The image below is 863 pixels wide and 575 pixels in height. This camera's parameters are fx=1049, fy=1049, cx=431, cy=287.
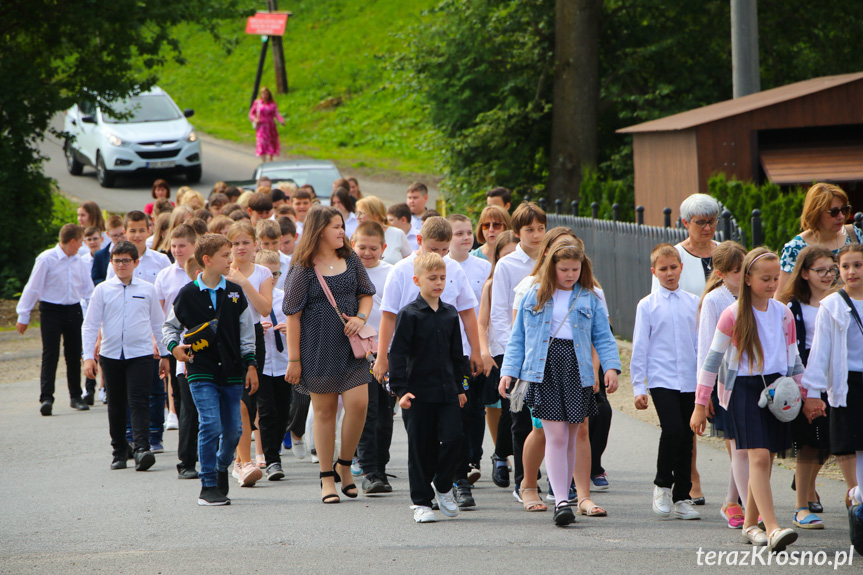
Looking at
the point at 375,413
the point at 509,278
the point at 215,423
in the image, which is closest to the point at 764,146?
the point at 509,278

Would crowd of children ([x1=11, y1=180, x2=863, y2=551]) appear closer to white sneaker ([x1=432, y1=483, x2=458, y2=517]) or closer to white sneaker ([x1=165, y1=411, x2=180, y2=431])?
white sneaker ([x1=432, y1=483, x2=458, y2=517])

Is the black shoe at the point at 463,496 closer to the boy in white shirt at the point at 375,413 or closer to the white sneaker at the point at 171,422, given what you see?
the boy in white shirt at the point at 375,413

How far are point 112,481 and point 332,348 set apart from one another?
7.33 feet

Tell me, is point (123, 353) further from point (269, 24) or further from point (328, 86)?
point (328, 86)

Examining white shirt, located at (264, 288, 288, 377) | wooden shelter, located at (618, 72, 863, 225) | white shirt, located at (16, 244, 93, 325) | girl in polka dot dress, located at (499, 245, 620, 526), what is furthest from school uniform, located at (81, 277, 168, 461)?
wooden shelter, located at (618, 72, 863, 225)

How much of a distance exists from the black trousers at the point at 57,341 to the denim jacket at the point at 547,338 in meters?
6.11

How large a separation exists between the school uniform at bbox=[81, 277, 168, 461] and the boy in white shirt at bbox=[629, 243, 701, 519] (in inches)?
152

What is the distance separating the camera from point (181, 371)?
301 inches

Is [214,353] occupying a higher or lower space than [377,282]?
lower

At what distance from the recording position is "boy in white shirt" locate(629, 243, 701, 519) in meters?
6.22

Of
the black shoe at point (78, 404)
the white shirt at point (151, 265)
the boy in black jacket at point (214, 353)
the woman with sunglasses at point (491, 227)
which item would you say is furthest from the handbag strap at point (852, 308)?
the black shoe at point (78, 404)

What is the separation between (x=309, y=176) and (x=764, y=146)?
850 centimetres

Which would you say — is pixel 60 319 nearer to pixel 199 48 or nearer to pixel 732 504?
pixel 732 504

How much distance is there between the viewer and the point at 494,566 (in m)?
5.28
